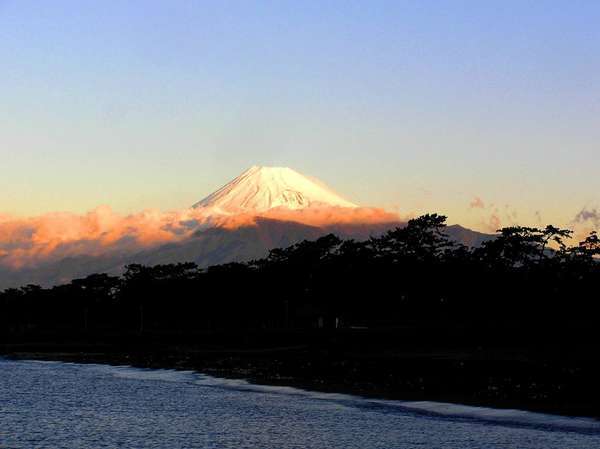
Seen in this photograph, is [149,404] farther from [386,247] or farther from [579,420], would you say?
[386,247]

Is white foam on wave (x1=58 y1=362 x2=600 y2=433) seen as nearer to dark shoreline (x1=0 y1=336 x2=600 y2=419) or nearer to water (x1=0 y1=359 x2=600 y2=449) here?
water (x1=0 y1=359 x2=600 y2=449)

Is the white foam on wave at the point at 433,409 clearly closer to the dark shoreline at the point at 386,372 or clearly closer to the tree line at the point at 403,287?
the dark shoreline at the point at 386,372

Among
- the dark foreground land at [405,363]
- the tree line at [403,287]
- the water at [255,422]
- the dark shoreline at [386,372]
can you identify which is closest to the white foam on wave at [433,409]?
the water at [255,422]

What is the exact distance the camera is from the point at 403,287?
137m

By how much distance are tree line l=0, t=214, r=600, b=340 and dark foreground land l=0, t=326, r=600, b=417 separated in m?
14.3

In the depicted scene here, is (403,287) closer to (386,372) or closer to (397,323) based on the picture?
(397,323)

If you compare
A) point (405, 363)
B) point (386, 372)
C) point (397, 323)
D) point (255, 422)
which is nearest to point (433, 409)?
point (255, 422)

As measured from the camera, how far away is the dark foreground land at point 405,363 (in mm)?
51000

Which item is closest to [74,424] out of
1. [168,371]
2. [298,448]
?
[298,448]

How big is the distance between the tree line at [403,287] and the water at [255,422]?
47.3 metres

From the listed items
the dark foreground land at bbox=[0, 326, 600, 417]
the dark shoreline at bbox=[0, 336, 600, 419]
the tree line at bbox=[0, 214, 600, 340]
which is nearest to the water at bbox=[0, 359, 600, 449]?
the dark shoreline at bbox=[0, 336, 600, 419]

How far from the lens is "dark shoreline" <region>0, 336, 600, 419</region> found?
48688 millimetres

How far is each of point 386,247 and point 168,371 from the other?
247ft

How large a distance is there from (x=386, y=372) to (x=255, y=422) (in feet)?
73.3
